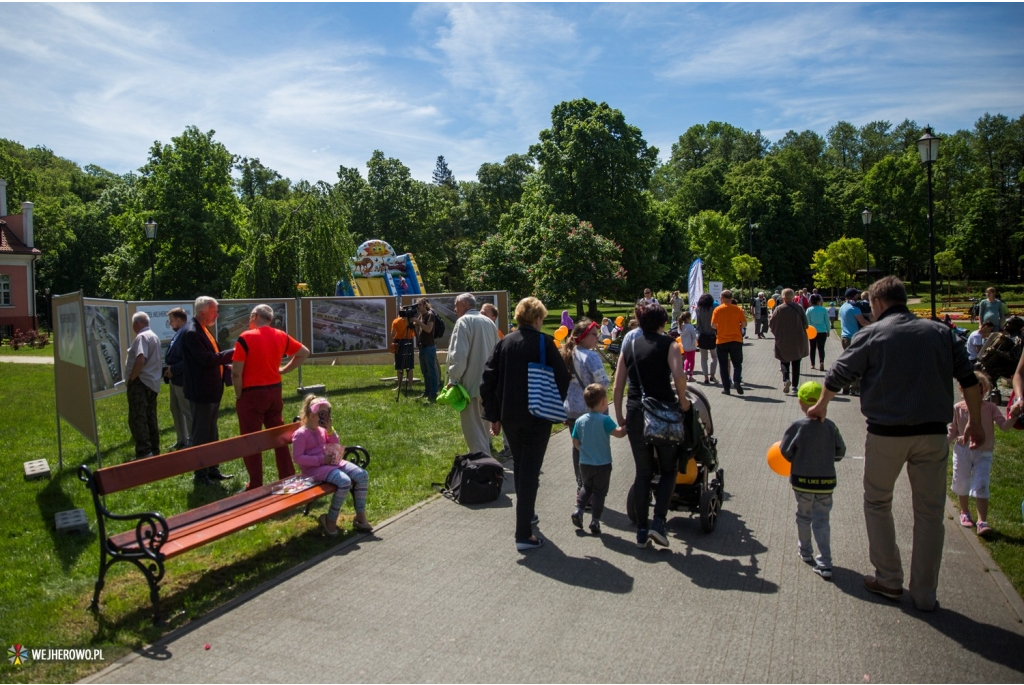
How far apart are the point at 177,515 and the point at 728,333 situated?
10340 millimetres

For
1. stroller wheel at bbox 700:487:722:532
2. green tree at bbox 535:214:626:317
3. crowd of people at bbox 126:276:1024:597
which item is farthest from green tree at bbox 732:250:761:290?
stroller wheel at bbox 700:487:722:532

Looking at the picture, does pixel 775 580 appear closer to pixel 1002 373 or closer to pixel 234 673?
pixel 234 673

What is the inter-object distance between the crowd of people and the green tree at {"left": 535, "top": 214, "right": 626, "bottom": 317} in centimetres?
2504

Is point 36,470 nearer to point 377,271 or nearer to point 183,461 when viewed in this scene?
point 183,461

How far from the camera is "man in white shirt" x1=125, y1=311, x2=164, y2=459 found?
859cm

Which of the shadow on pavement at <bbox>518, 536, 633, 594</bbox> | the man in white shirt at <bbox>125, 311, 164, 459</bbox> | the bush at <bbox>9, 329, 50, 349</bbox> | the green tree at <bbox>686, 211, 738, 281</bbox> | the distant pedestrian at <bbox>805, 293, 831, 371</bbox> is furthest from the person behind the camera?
the green tree at <bbox>686, 211, 738, 281</bbox>

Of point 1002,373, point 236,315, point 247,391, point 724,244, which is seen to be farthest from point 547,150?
point 247,391

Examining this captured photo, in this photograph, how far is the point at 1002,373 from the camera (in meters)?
11.4

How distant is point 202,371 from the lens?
785 cm

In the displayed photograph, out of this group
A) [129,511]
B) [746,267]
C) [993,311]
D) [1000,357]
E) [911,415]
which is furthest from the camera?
[746,267]

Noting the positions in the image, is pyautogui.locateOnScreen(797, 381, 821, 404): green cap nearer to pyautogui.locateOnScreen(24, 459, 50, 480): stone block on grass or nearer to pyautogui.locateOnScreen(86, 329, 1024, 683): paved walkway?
pyautogui.locateOnScreen(86, 329, 1024, 683): paved walkway

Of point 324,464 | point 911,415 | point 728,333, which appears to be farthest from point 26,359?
point 911,415

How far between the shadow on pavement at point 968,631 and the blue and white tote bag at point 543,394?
234cm

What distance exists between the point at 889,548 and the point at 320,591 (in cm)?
382
